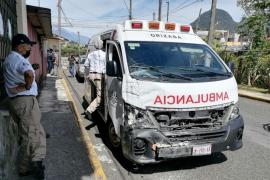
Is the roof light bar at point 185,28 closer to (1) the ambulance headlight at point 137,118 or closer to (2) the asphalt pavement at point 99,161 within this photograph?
→ (1) the ambulance headlight at point 137,118

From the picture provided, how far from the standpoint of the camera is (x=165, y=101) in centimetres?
432

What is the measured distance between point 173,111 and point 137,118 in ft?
1.68

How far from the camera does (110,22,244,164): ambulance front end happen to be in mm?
4266

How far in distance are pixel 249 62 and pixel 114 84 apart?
1417cm

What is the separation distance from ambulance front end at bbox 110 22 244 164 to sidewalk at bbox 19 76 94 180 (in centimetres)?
79

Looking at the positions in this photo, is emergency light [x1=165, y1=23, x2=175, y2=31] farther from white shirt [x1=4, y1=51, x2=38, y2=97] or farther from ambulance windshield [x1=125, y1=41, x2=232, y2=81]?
white shirt [x1=4, y1=51, x2=38, y2=97]

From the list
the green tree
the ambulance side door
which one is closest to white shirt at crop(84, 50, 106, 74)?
the ambulance side door

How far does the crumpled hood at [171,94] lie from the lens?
431 cm

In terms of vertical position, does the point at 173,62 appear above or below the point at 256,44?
below

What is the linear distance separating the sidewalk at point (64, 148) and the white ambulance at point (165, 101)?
674 millimetres

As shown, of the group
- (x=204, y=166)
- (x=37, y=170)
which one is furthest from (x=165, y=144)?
(x=37, y=170)

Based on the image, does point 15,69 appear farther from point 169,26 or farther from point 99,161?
point 169,26

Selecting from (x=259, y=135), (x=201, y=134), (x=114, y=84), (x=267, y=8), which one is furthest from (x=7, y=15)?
(x=267, y=8)

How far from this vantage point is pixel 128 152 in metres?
4.36
